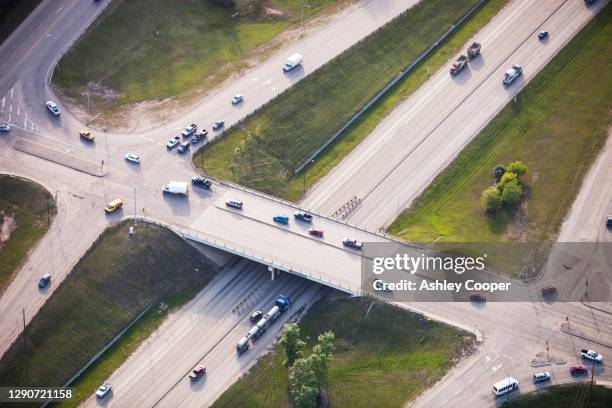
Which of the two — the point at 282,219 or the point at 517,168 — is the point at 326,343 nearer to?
the point at 282,219

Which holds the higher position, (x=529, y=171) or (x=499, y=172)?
(x=529, y=171)

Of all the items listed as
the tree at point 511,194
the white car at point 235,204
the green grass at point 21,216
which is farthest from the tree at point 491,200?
the green grass at point 21,216

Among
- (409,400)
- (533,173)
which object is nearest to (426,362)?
(409,400)

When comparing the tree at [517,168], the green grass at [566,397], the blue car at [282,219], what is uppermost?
the tree at [517,168]

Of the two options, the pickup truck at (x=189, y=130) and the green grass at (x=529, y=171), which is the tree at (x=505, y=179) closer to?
the green grass at (x=529, y=171)

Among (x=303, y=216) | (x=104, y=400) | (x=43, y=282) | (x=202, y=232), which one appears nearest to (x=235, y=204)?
(x=202, y=232)

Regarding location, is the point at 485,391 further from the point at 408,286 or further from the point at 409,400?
the point at 408,286

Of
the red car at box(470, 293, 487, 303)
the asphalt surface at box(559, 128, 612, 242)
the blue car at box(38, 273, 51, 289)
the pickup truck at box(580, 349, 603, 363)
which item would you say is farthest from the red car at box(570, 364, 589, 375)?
the blue car at box(38, 273, 51, 289)
